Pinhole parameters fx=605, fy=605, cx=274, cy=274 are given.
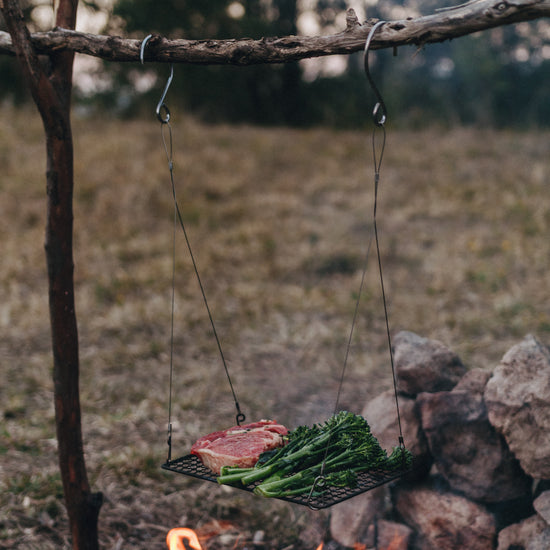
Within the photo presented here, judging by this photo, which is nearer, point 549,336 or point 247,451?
point 247,451

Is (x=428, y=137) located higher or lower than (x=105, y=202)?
higher

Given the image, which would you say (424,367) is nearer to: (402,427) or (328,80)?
(402,427)

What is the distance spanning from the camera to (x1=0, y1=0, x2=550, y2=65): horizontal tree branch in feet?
6.95

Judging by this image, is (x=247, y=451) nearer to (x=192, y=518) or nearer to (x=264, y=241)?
(x=192, y=518)

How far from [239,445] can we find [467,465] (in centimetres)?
136

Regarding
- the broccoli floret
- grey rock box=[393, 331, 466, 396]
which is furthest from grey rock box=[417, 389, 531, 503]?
the broccoli floret

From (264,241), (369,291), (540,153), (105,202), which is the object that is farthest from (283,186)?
(540,153)

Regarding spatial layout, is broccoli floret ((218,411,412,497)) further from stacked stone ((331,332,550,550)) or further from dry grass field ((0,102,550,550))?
dry grass field ((0,102,550,550))

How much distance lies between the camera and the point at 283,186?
11.3 metres

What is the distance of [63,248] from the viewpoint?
3.03 metres

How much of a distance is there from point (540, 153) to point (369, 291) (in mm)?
6506

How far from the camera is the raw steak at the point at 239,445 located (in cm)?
265

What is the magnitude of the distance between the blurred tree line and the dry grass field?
1.78 meters

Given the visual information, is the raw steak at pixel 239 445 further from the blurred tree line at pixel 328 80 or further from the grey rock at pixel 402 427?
the blurred tree line at pixel 328 80
